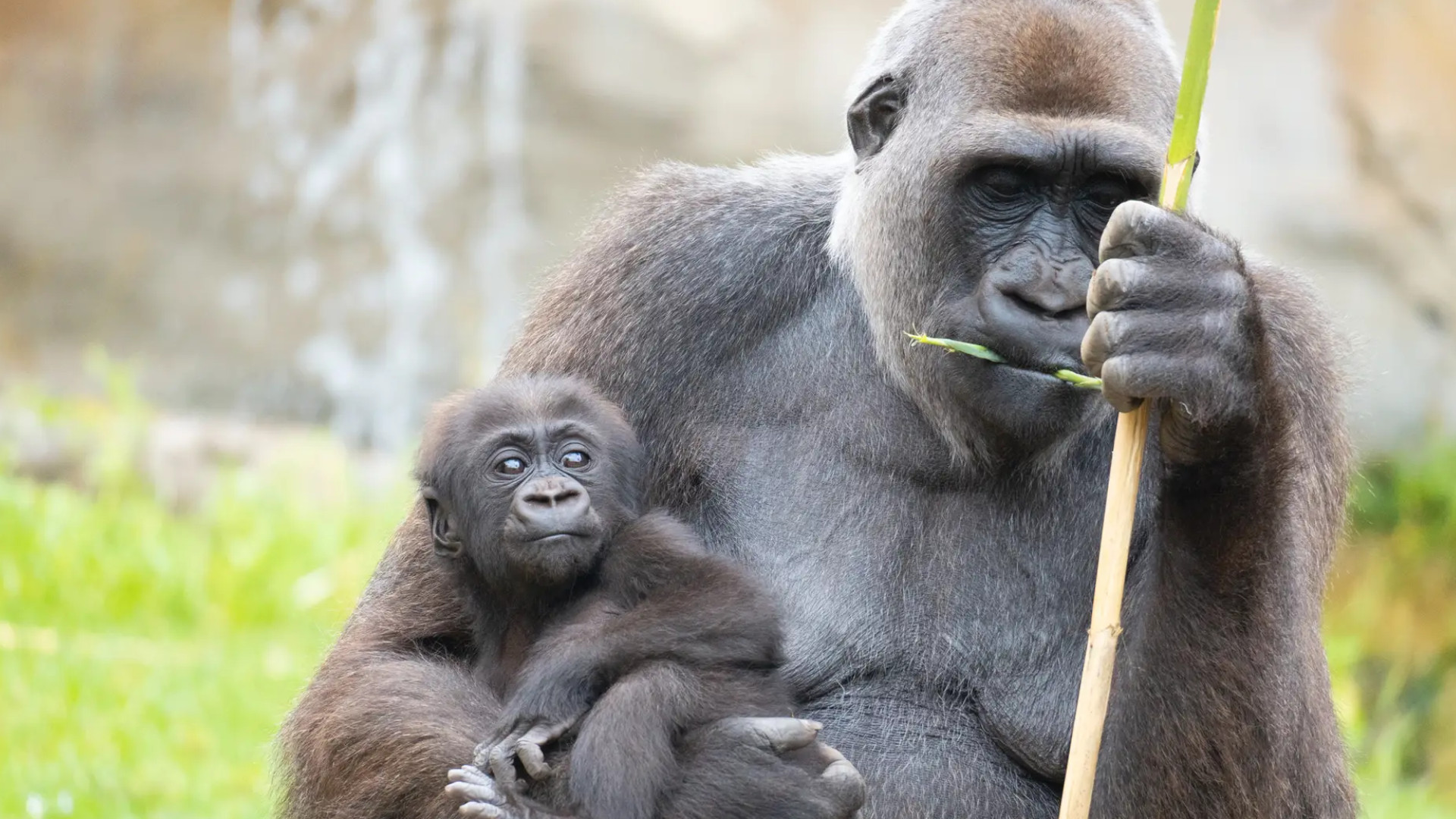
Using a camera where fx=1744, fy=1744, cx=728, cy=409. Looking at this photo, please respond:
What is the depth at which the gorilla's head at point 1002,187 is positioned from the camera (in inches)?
141

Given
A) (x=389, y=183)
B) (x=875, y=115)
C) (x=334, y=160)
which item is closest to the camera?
(x=875, y=115)

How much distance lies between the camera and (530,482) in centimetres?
377

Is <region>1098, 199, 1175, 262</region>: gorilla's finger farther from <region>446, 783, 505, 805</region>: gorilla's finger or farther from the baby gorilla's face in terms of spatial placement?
<region>446, 783, 505, 805</region>: gorilla's finger

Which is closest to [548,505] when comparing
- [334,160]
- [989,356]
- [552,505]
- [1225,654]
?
[552,505]

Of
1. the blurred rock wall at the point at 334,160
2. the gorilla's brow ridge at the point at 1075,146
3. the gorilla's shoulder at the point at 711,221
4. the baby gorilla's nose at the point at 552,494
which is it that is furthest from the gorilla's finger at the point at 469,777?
the blurred rock wall at the point at 334,160

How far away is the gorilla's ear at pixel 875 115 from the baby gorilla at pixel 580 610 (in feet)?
2.98

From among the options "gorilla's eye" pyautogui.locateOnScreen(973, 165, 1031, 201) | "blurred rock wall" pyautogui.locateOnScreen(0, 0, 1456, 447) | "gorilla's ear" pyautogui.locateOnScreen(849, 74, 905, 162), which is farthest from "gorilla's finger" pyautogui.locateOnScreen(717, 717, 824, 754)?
"blurred rock wall" pyautogui.locateOnScreen(0, 0, 1456, 447)

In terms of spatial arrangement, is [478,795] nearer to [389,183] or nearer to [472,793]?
[472,793]

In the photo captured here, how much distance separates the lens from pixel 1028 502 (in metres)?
3.97

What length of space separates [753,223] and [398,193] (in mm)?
10385

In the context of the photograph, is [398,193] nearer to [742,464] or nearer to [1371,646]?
[1371,646]

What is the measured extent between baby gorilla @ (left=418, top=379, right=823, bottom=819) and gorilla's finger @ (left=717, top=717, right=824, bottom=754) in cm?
7

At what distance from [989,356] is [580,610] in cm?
102

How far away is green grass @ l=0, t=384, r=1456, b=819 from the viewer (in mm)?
7660
